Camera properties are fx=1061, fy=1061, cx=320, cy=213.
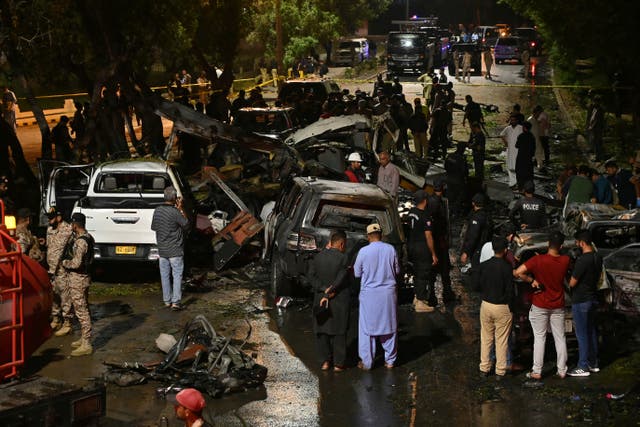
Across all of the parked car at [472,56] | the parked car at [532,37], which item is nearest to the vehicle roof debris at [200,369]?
the parked car at [472,56]

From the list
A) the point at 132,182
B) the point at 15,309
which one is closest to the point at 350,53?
the point at 132,182

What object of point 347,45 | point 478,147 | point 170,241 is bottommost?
point 347,45

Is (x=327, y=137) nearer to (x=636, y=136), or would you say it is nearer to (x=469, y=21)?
(x=636, y=136)

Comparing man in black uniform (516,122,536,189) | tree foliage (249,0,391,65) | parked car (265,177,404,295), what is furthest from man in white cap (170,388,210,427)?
tree foliage (249,0,391,65)

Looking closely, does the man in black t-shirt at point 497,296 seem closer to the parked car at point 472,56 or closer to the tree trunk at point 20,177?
the tree trunk at point 20,177

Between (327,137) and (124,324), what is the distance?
9422 mm

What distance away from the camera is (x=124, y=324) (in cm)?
1437

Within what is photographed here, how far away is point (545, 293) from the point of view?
1166 cm

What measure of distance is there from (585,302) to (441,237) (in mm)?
3548

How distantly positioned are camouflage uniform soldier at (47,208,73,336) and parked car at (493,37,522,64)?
4529 centimetres

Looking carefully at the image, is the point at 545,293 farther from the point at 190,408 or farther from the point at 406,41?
the point at 406,41

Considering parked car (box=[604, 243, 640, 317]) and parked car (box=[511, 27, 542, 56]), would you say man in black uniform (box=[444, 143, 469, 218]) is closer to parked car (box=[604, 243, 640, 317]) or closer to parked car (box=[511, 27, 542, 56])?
parked car (box=[604, 243, 640, 317])

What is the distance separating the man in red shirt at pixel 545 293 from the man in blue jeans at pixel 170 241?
5.24m

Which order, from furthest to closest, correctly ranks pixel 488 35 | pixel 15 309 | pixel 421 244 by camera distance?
pixel 488 35
pixel 421 244
pixel 15 309
